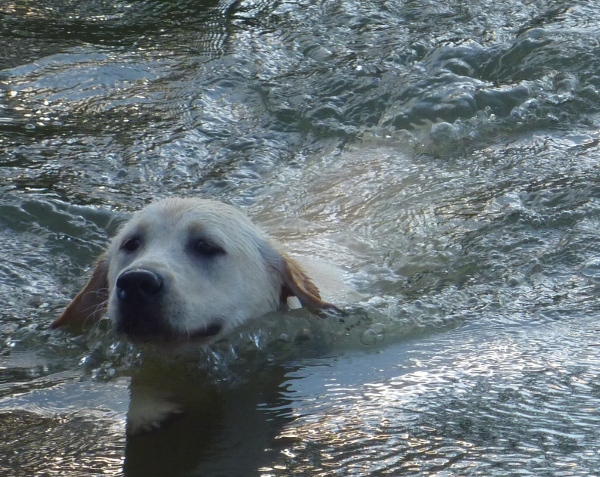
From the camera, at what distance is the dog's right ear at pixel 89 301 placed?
4.69m

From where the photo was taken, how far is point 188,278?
13.3ft

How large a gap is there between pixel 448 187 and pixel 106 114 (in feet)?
10.3

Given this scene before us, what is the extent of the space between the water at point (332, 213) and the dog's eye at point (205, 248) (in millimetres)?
443

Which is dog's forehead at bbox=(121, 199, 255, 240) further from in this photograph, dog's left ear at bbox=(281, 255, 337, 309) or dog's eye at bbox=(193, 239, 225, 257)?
dog's left ear at bbox=(281, 255, 337, 309)

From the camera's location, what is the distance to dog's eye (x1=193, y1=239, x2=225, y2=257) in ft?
14.2

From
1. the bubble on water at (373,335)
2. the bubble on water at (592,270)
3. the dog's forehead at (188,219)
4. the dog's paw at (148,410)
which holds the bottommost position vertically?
the bubble on water at (373,335)

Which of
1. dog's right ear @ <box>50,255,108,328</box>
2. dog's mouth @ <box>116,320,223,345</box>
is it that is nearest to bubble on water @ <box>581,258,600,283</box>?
dog's mouth @ <box>116,320,223,345</box>

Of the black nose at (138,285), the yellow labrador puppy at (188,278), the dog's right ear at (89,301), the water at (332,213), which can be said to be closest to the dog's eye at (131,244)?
the yellow labrador puppy at (188,278)

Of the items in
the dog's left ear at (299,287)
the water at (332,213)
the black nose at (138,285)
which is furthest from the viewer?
the dog's left ear at (299,287)

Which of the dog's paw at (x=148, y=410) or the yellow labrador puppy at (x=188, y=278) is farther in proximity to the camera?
the yellow labrador puppy at (x=188, y=278)

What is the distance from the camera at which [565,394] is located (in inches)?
141

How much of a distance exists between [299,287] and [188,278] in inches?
29.2

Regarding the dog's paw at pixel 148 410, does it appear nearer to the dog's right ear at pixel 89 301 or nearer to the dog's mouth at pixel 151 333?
the dog's mouth at pixel 151 333

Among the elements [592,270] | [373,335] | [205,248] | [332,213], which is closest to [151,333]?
[205,248]
